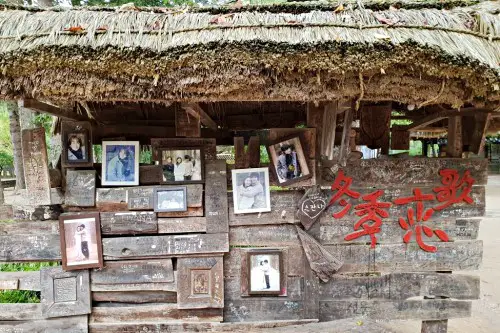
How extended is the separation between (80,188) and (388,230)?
9.00ft

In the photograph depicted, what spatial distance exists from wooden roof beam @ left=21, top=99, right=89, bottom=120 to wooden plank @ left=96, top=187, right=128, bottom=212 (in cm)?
75

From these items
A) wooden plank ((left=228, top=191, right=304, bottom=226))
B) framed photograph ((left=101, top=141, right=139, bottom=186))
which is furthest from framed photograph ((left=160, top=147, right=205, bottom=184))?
wooden plank ((left=228, top=191, right=304, bottom=226))

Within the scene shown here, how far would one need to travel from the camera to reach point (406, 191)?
2.97 meters

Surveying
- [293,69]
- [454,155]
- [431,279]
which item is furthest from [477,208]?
[293,69]

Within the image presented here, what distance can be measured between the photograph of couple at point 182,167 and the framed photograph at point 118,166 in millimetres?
277

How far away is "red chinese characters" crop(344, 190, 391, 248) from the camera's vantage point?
293 cm

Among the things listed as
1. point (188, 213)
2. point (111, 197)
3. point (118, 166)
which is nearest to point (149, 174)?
point (118, 166)

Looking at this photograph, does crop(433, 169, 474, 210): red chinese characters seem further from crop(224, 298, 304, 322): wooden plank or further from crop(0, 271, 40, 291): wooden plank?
crop(0, 271, 40, 291): wooden plank

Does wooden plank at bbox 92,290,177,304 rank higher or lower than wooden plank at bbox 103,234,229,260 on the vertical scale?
lower

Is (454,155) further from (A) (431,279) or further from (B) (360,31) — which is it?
(B) (360,31)

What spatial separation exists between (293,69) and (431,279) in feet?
7.48

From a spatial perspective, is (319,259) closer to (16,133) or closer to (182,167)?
(182,167)

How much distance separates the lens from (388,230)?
117 inches

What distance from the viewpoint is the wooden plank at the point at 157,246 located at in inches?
111
